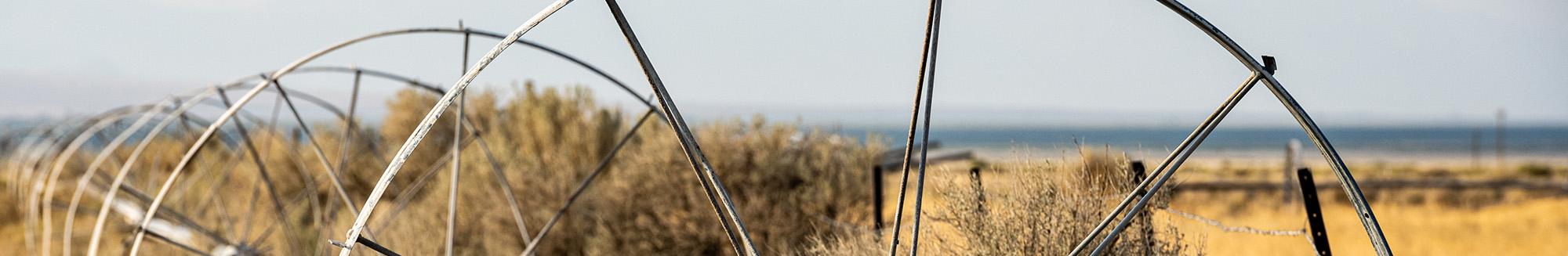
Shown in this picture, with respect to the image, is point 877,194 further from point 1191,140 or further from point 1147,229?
point 1191,140

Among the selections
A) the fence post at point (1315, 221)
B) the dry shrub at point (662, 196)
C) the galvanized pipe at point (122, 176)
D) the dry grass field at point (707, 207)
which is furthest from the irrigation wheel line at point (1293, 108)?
the galvanized pipe at point (122, 176)

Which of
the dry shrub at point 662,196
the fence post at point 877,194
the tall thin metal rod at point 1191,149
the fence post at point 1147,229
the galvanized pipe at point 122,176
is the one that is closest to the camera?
the tall thin metal rod at point 1191,149

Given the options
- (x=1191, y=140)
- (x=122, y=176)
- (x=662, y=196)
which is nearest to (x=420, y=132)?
(x=1191, y=140)

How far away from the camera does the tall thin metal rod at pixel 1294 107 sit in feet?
8.62

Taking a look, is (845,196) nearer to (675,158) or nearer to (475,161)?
(675,158)

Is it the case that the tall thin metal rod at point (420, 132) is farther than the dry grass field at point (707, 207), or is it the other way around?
the dry grass field at point (707, 207)

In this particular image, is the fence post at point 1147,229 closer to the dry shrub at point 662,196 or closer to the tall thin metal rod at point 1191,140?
the tall thin metal rod at point 1191,140

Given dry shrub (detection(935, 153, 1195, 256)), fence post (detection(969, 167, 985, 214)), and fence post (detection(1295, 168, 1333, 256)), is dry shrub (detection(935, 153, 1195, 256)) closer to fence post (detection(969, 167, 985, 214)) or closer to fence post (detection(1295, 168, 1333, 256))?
fence post (detection(969, 167, 985, 214))

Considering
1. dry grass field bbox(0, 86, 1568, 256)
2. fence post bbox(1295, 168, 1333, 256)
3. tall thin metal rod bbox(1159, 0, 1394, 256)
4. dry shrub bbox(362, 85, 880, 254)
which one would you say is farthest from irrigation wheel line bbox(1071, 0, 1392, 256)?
dry shrub bbox(362, 85, 880, 254)

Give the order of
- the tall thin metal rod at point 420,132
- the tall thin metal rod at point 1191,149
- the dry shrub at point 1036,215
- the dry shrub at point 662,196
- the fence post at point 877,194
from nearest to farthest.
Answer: the tall thin metal rod at point 420,132 < the tall thin metal rod at point 1191,149 < the dry shrub at point 1036,215 < the fence post at point 877,194 < the dry shrub at point 662,196

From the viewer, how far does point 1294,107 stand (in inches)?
106

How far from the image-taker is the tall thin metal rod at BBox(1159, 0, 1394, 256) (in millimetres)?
2627

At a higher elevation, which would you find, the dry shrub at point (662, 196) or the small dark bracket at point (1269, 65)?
the small dark bracket at point (1269, 65)

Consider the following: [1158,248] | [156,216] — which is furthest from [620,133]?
[1158,248]
